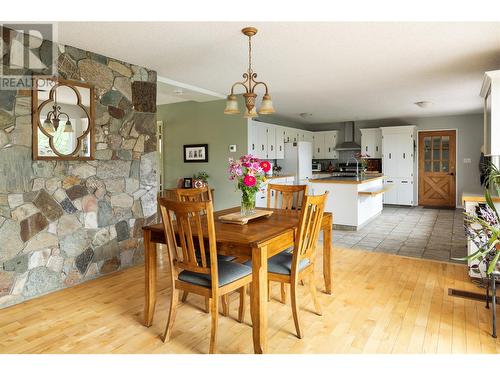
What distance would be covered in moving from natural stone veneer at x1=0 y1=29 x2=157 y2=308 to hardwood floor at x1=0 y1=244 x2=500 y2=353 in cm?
27

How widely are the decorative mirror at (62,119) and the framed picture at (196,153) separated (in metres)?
2.84

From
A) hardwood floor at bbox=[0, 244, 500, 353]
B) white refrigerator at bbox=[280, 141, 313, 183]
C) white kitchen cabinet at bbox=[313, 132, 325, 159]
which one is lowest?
hardwood floor at bbox=[0, 244, 500, 353]

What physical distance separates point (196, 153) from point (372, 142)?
16.7ft

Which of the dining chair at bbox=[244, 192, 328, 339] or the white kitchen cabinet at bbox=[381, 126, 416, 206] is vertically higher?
the white kitchen cabinet at bbox=[381, 126, 416, 206]

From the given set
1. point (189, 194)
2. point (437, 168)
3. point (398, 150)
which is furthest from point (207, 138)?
point (437, 168)

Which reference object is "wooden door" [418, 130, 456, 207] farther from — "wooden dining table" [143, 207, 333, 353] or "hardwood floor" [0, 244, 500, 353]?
"wooden dining table" [143, 207, 333, 353]

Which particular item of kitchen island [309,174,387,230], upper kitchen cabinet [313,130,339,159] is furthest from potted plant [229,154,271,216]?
upper kitchen cabinet [313,130,339,159]

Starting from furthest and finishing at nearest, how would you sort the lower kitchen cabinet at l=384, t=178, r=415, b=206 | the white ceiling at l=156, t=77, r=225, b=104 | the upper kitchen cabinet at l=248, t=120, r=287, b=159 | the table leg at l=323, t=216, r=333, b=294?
the lower kitchen cabinet at l=384, t=178, r=415, b=206 < the upper kitchen cabinet at l=248, t=120, r=287, b=159 < the white ceiling at l=156, t=77, r=225, b=104 < the table leg at l=323, t=216, r=333, b=294

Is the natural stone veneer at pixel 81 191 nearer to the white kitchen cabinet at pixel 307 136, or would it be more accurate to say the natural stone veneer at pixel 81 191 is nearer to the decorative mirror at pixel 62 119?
the decorative mirror at pixel 62 119

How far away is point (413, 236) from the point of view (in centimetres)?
540

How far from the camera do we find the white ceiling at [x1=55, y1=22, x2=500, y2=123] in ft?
9.71

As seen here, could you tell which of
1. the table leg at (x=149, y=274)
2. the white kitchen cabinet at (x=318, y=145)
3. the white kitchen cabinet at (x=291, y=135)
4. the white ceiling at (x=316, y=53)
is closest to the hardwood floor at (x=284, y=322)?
the table leg at (x=149, y=274)

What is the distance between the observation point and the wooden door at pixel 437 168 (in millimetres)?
8516

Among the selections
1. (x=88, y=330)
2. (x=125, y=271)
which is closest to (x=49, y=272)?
(x=125, y=271)
